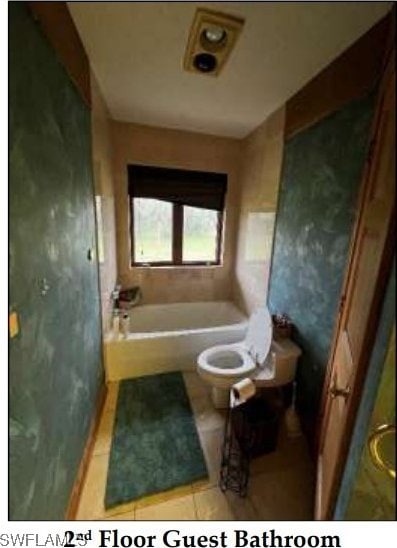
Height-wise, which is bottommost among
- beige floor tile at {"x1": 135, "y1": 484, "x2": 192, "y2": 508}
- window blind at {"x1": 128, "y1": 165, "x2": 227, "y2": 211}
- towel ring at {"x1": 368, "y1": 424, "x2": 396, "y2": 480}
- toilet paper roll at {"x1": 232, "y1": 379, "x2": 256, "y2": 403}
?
beige floor tile at {"x1": 135, "y1": 484, "x2": 192, "y2": 508}

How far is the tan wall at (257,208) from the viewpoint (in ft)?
7.61

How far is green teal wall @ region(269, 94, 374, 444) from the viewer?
4.80 ft

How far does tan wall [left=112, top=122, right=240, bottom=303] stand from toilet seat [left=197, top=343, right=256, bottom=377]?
3.82 feet

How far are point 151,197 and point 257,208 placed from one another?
3.72 ft

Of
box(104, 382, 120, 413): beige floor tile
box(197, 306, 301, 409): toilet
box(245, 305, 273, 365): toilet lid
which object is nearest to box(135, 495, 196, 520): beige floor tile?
box(197, 306, 301, 409): toilet

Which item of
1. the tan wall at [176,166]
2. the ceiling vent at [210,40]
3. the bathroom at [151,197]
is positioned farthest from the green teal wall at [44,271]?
the tan wall at [176,166]

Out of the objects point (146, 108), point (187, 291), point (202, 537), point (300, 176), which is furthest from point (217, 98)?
point (202, 537)

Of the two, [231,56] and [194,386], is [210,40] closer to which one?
[231,56]

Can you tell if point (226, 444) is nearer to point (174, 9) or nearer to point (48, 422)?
point (48, 422)

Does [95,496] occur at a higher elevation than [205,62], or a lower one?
lower

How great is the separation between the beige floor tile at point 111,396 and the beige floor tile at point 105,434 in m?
0.04

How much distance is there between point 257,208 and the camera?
267 cm

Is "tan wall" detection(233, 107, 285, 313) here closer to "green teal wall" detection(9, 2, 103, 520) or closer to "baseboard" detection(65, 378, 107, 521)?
"green teal wall" detection(9, 2, 103, 520)

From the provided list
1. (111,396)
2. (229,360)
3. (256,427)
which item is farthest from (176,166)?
(256,427)
